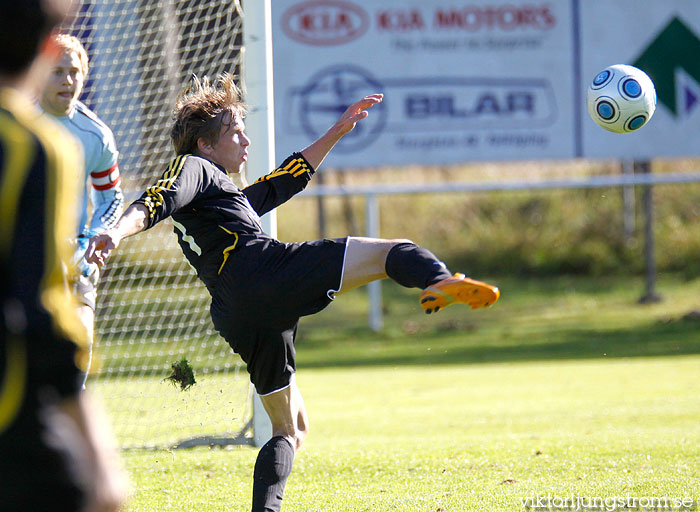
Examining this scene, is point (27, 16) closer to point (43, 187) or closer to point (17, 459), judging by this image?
point (43, 187)

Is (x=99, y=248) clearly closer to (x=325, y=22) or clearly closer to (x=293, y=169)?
(x=293, y=169)

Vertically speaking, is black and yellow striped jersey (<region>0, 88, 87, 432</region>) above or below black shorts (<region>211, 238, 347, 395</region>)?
above

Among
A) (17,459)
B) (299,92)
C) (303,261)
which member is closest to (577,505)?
(303,261)

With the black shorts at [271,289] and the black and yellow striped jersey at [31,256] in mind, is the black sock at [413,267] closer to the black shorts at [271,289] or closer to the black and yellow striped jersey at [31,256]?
the black shorts at [271,289]

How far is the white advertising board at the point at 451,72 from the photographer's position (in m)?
14.2

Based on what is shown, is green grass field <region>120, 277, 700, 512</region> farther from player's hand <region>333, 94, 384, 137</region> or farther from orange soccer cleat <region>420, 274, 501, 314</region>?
player's hand <region>333, 94, 384, 137</region>

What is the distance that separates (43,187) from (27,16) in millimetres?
341

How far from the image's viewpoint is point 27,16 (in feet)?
5.98

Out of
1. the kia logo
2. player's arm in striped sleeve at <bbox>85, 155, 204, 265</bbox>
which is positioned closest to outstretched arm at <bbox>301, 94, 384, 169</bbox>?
player's arm in striped sleeve at <bbox>85, 155, 204, 265</bbox>

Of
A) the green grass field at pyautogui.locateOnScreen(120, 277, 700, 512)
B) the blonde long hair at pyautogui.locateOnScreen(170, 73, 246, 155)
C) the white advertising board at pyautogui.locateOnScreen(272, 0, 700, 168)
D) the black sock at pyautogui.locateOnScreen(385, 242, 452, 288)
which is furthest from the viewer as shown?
the white advertising board at pyautogui.locateOnScreen(272, 0, 700, 168)

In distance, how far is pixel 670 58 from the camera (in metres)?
14.5

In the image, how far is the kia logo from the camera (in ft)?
46.7

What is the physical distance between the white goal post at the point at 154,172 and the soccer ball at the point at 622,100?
2.20 meters

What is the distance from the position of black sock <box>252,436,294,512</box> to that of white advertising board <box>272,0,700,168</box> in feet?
34.3
